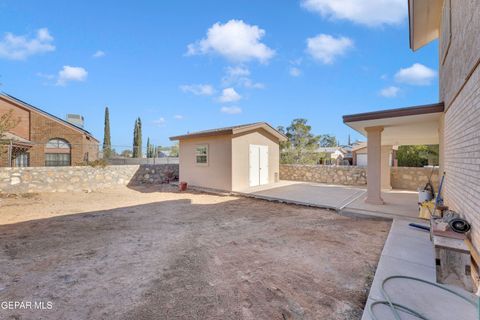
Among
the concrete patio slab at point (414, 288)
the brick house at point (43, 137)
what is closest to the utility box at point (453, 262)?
the concrete patio slab at point (414, 288)

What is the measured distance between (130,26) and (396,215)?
13.9m

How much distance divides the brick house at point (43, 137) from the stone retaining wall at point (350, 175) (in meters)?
14.4

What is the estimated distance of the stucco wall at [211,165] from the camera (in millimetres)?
10719

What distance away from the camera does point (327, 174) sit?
13.6 m

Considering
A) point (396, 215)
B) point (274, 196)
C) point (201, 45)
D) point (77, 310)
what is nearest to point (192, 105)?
point (201, 45)

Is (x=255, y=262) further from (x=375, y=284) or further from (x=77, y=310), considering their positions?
(x=77, y=310)

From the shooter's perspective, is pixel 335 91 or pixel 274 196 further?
pixel 335 91

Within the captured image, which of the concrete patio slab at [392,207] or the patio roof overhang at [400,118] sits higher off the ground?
the patio roof overhang at [400,118]

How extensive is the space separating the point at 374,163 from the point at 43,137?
21.8 meters

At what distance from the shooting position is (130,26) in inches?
458

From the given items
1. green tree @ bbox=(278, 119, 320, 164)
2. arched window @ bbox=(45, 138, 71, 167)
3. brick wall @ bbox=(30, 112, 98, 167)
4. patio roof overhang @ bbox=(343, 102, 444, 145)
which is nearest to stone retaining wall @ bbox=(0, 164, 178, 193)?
brick wall @ bbox=(30, 112, 98, 167)

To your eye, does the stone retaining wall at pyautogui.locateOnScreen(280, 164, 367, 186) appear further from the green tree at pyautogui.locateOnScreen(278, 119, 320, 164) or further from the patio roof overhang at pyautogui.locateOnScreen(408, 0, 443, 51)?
the patio roof overhang at pyautogui.locateOnScreen(408, 0, 443, 51)

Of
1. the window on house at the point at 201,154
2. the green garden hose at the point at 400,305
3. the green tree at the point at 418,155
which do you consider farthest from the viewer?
the green tree at the point at 418,155

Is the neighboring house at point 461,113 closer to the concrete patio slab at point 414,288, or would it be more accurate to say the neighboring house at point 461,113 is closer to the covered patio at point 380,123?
the covered patio at point 380,123
